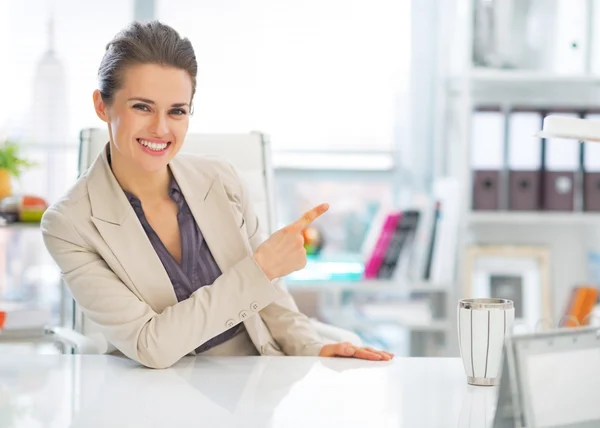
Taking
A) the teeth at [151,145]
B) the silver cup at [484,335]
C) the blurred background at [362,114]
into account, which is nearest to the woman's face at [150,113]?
the teeth at [151,145]

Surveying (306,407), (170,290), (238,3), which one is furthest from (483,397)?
(238,3)

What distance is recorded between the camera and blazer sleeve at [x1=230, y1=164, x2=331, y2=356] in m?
1.69

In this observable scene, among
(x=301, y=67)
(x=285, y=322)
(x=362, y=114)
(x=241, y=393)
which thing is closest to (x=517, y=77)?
(x=362, y=114)

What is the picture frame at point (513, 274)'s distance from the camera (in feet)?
10.0

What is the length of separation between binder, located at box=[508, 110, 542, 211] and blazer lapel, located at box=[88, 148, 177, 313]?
1.71 m

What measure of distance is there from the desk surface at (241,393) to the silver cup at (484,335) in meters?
0.03

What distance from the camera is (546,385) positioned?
954mm

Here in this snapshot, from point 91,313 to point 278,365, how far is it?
13.6 inches

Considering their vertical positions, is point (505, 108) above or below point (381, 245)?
above

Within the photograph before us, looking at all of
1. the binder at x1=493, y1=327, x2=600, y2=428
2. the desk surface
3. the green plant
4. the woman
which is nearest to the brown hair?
the woman

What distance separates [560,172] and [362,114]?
853 mm

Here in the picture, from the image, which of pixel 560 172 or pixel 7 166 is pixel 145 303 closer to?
pixel 7 166

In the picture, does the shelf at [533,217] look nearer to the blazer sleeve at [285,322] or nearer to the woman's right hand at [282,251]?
the blazer sleeve at [285,322]

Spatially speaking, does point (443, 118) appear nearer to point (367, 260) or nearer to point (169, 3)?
point (367, 260)
